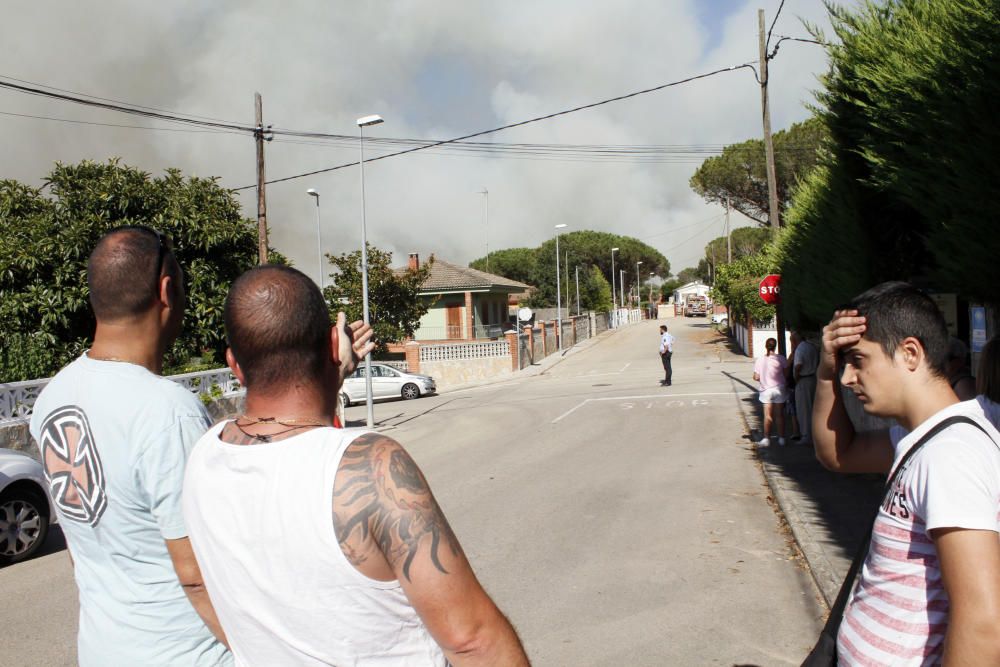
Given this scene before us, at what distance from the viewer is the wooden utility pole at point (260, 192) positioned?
16156mm

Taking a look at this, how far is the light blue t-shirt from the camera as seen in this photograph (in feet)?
6.63

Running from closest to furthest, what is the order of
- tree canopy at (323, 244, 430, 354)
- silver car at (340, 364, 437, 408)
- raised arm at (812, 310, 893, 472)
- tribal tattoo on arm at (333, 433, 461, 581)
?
tribal tattoo on arm at (333, 433, 461, 581) → raised arm at (812, 310, 893, 472) → silver car at (340, 364, 437, 408) → tree canopy at (323, 244, 430, 354)

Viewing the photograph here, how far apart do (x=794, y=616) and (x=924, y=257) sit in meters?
4.67

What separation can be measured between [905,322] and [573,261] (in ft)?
295

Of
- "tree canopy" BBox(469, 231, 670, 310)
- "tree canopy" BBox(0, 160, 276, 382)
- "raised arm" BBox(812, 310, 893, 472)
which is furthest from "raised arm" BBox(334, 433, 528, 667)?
"tree canopy" BBox(469, 231, 670, 310)

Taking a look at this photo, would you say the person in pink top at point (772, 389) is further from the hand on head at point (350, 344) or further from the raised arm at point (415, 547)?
the raised arm at point (415, 547)

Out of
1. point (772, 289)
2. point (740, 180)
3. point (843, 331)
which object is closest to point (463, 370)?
point (772, 289)

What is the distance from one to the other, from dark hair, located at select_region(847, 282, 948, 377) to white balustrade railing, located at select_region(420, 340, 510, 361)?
30.5 meters

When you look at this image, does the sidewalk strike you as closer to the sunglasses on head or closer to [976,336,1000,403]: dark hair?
[976,336,1000,403]: dark hair

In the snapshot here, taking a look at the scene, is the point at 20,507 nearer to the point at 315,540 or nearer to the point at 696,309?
the point at 315,540

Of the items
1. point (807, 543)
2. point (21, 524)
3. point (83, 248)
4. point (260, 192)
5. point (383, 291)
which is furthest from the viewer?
point (383, 291)

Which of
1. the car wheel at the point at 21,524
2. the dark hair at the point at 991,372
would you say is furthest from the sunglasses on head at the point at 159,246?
the car wheel at the point at 21,524

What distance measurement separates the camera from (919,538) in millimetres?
1872

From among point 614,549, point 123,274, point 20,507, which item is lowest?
point 614,549
